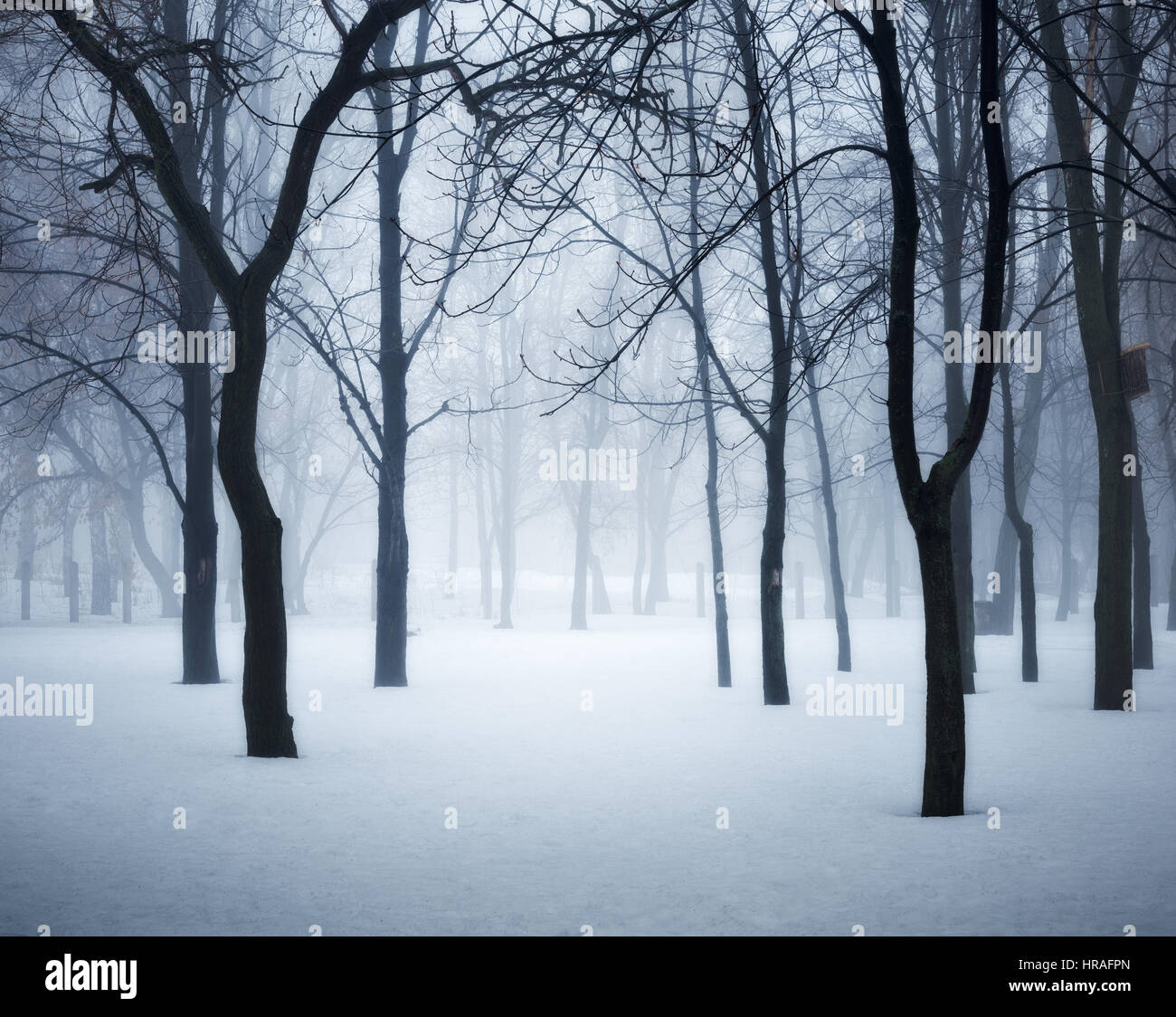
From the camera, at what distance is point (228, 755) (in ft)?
30.6

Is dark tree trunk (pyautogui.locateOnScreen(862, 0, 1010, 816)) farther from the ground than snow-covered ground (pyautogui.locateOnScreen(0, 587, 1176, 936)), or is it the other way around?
dark tree trunk (pyautogui.locateOnScreen(862, 0, 1010, 816))

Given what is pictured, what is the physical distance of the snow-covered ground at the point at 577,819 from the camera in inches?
201

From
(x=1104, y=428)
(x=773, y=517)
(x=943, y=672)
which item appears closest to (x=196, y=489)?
(x=773, y=517)

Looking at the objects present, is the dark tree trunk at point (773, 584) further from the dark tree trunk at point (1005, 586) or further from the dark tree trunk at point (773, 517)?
the dark tree trunk at point (1005, 586)

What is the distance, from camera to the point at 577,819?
23.7 ft

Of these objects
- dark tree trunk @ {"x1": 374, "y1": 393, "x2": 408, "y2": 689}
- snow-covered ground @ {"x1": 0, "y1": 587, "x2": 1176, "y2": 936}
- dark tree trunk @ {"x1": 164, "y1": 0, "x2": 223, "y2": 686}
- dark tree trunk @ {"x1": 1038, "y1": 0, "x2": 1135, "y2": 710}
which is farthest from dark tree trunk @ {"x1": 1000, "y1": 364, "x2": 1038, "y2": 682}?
dark tree trunk @ {"x1": 164, "y1": 0, "x2": 223, "y2": 686}

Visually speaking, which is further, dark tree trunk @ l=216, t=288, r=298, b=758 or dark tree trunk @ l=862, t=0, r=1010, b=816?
dark tree trunk @ l=216, t=288, r=298, b=758

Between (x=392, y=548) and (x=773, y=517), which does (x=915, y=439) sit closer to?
(x=773, y=517)

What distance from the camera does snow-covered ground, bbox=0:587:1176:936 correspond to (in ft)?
16.7

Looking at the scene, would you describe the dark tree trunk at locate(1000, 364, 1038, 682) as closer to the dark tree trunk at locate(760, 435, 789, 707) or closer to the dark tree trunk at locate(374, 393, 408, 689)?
the dark tree trunk at locate(760, 435, 789, 707)

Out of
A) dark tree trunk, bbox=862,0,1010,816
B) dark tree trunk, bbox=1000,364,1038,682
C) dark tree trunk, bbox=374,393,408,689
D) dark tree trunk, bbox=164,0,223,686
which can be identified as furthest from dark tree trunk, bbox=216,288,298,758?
dark tree trunk, bbox=1000,364,1038,682

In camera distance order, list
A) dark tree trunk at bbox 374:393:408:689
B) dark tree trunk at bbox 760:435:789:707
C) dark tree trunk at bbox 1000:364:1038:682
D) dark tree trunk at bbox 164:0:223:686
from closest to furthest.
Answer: dark tree trunk at bbox 760:435:789:707
dark tree trunk at bbox 164:0:223:686
dark tree trunk at bbox 374:393:408:689
dark tree trunk at bbox 1000:364:1038:682

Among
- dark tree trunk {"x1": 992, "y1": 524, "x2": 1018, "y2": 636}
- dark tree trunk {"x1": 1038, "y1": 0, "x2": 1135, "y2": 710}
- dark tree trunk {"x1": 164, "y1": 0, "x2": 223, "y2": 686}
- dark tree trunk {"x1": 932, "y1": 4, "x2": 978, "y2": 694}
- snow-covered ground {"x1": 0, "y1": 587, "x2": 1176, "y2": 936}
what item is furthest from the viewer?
dark tree trunk {"x1": 992, "y1": 524, "x2": 1018, "y2": 636}
